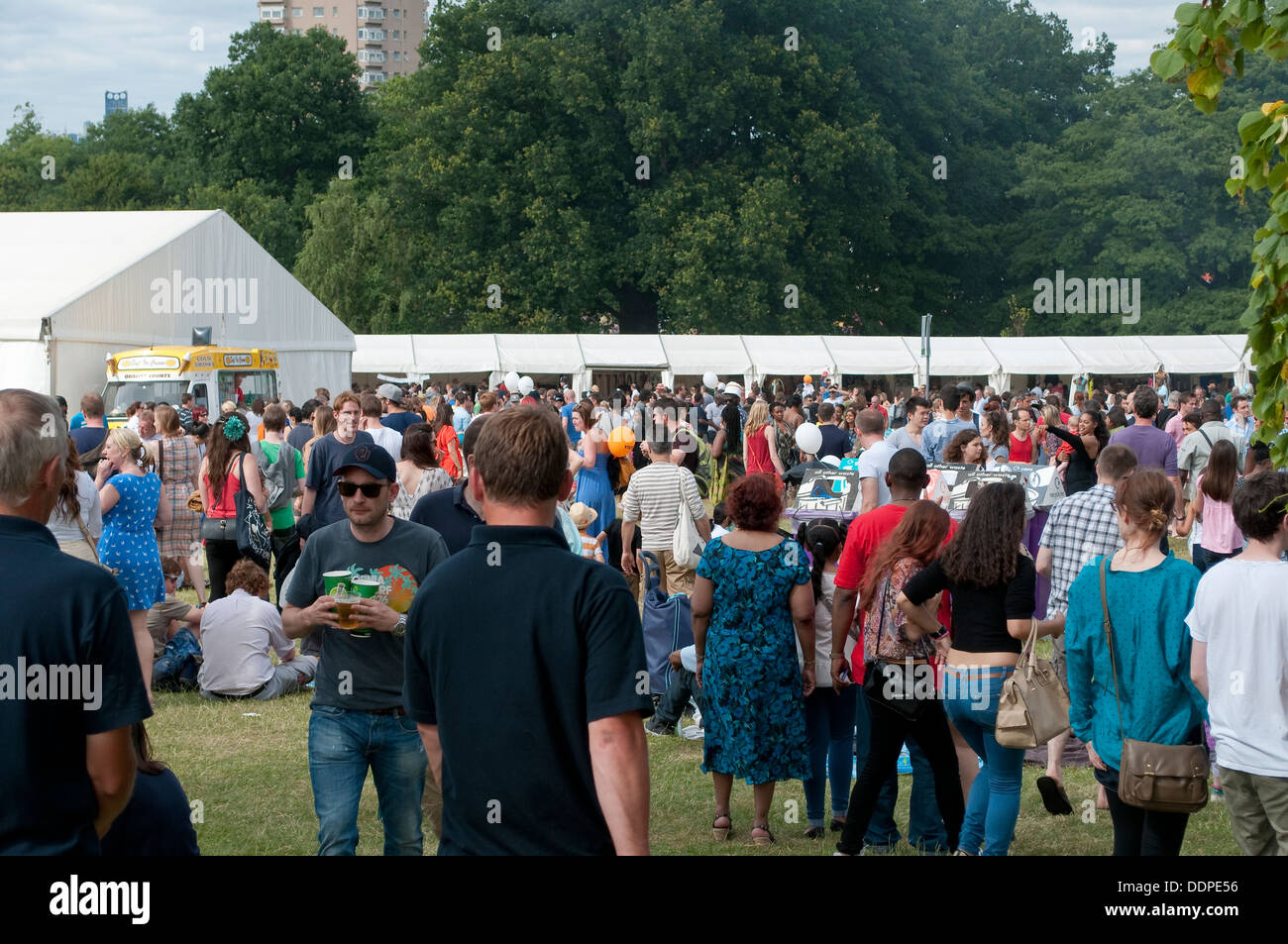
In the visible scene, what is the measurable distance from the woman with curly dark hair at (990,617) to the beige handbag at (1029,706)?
0.13 meters

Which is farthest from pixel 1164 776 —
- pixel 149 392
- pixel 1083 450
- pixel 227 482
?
pixel 149 392

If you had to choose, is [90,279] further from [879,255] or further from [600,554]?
[879,255]

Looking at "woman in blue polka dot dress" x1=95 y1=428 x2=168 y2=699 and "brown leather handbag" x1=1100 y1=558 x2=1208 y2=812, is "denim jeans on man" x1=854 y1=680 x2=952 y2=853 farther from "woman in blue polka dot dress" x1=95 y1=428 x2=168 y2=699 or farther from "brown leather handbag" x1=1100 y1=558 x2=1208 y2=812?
"woman in blue polka dot dress" x1=95 y1=428 x2=168 y2=699

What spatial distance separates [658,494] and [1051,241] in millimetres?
49996

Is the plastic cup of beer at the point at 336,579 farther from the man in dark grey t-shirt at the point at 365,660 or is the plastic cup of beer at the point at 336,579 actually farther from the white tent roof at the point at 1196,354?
the white tent roof at the point at 1196,354

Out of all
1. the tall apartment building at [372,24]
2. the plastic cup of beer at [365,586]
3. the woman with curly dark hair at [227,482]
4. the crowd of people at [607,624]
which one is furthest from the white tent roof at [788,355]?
the tall apartment building at [372,24]

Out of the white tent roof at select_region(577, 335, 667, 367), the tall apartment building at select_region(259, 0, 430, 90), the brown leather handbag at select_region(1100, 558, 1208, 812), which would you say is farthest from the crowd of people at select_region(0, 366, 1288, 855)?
the tall apartment building at select_region(259, 0, 430, 90)

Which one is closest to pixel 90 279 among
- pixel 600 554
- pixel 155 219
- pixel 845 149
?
pixel 155 219

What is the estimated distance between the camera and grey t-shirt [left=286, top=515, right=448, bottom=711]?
15.3 feet

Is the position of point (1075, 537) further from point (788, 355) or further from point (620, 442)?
point (788, 355)

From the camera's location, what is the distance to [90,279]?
22484 mm

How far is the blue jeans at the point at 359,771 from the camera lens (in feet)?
15.1

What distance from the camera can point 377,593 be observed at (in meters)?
4.62

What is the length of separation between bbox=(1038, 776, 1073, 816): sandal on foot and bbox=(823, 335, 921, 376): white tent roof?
110ft
